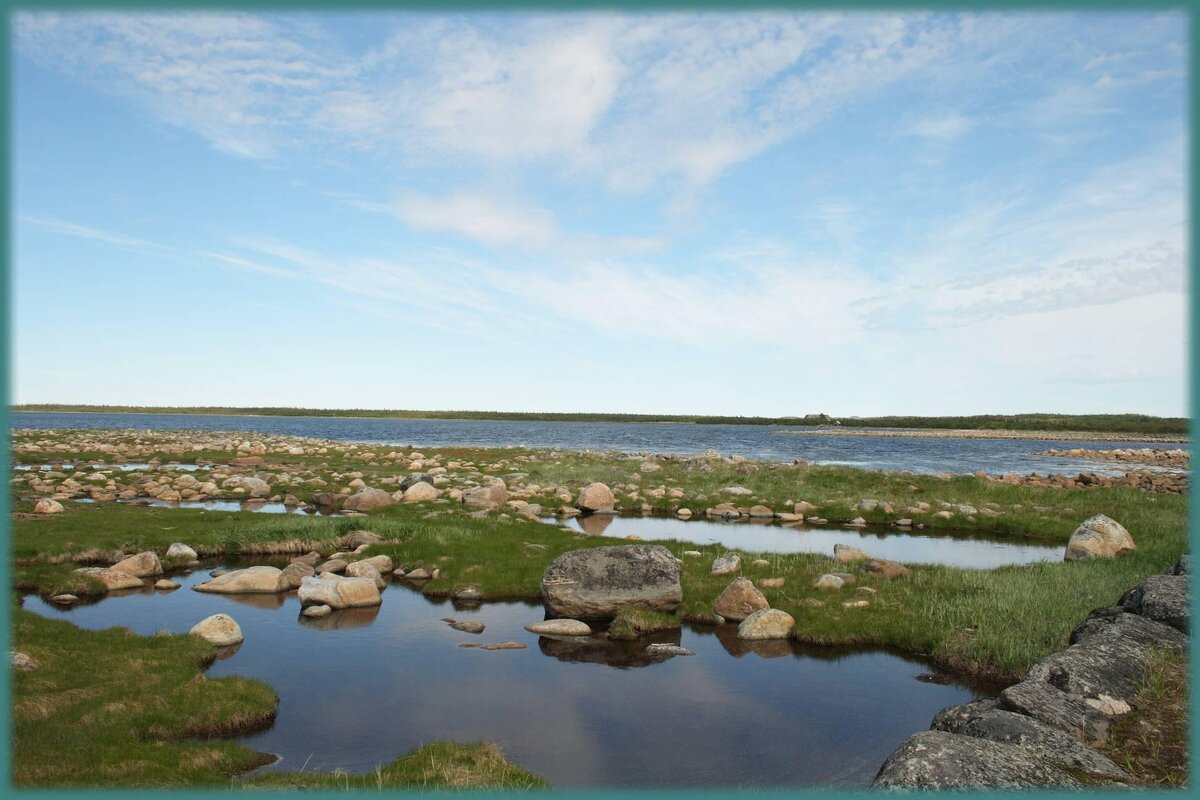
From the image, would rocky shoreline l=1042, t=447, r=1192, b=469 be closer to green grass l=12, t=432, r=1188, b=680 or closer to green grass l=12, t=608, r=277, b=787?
green grass l=12, t=432, r=1188, b=680

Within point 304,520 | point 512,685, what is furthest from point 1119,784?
point 304,520

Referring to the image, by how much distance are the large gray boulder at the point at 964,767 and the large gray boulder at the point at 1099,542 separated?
2361cm

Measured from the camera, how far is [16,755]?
428 inches

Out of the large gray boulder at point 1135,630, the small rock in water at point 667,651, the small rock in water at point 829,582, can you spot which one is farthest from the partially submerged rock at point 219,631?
the large gray boulder at point 1135,630

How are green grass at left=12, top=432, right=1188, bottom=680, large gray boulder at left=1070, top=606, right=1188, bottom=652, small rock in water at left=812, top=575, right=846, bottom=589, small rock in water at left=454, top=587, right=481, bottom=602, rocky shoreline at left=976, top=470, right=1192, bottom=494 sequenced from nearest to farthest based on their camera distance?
1. large gray boulder at left=1070, top=606, right=1188, bottom=652
2. green grass at left=12, top=432, right=1188, bottom=680
3. small rock in water at left=812, top=575, right=846, bottom=589
4. small rock in water at left=454, top=587, right=481, bottom=602
5. rocky shoreline at left=976, top=470, right=1192, bottom=494

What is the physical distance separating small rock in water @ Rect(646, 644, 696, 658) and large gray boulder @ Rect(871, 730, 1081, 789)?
10576mm

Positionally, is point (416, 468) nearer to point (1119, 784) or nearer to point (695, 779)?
point (695, 779)

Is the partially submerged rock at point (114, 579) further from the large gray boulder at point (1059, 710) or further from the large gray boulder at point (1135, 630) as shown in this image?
the large gray boulder at point (1135, 630)

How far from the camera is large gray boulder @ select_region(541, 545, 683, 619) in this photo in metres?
20.9

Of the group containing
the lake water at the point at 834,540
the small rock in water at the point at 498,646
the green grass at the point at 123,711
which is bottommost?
the lake water at the point at 834,540

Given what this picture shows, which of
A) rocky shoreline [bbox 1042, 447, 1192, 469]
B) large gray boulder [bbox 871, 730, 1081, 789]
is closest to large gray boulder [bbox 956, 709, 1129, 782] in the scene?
large gray boulder [bbox 871, 730, 1081, 789]

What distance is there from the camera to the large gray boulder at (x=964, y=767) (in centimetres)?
748

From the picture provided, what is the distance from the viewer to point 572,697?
1531 cm

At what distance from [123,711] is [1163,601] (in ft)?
69.1
